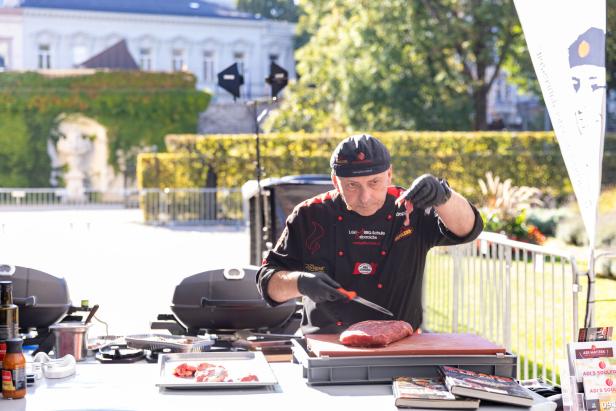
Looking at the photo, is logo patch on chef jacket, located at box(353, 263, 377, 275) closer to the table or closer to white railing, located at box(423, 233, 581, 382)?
the table

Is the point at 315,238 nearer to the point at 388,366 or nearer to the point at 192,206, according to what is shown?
the point at 388,366

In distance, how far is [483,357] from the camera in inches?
148

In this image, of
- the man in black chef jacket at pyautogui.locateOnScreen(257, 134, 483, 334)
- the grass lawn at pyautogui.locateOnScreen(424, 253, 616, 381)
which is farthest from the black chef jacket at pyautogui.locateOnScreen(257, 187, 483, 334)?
the grass lawn at pyautogui.locateOnScreen(424, 253, 616, 381)

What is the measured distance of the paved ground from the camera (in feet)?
39.7

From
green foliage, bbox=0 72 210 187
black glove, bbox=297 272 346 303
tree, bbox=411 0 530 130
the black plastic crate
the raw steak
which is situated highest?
tree, bbox=411 0 530 130

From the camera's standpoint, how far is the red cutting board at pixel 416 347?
373cm

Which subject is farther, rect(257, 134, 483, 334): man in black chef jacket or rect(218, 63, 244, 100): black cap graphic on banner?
rect(218, 63, 244, 100): black cap graphic on banner

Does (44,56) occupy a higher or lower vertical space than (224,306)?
higher

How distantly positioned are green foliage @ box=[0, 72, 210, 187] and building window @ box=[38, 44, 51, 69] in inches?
618

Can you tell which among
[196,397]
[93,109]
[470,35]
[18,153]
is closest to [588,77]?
[196,397]

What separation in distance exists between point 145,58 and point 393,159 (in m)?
38.4

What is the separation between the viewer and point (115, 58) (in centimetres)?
5038

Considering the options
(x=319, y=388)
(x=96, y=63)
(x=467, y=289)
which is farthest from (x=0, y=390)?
(x=96, y=63)

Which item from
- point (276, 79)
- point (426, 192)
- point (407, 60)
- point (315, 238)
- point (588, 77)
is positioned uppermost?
point (407, 60)
